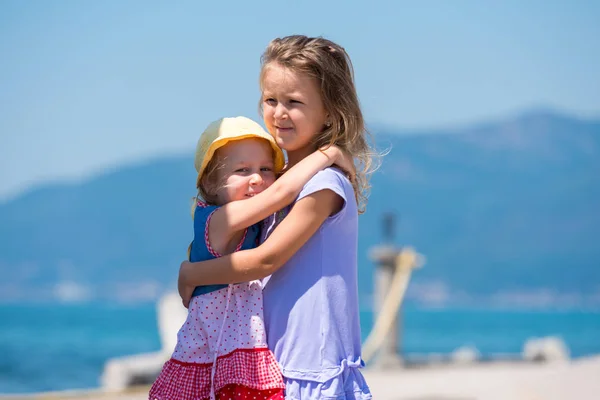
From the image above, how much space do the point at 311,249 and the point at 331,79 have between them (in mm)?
478

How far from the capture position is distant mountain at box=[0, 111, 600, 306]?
346 feet

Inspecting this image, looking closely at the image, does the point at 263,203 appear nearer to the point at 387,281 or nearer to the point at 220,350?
the point at 220,350

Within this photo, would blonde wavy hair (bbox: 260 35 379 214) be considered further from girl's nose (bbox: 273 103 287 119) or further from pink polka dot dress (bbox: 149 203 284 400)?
pink polka dot dress (bbox: 149 203 284 400)

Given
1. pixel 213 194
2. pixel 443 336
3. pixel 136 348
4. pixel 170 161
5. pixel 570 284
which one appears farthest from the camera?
pixel 170 161

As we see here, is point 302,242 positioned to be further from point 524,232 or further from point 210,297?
point 524,232

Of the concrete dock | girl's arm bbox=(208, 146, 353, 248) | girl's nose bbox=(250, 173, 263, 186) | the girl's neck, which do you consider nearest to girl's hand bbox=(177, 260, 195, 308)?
girl's arm bbox=(208, 146, 353, 248)

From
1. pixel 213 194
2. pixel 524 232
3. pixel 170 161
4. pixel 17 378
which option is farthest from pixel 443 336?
pixel 170 161

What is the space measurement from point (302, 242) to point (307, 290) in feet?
0.43

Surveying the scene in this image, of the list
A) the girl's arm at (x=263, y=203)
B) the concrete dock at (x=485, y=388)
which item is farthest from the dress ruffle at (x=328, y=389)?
the concrete dock at (x=485, y=388)

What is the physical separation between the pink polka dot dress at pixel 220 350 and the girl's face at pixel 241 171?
0.08 meters

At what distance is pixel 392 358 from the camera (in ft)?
39.8

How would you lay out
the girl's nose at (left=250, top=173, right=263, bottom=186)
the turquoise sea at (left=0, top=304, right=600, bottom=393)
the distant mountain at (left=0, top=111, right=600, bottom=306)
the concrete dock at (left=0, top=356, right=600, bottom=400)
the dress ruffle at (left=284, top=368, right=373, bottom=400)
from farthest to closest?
→ the distant mountain at (left=0, top=111, right=600, bottom=306)
the turquoise sea at (left=0, top=304, right=600, bottom=393)
the concrete dock at (left=0, top=356, right=600, bottom=400)
the girl's nose at (left=250, top=173, right=263, bottom=186)
the dress ruffle at (left=284, top=368, right=373, bottom=400)

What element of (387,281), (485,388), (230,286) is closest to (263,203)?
(230,286)

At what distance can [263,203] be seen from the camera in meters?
2.36
